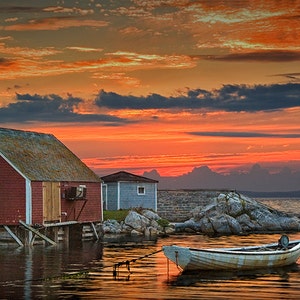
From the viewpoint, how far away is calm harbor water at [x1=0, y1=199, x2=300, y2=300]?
101 feet

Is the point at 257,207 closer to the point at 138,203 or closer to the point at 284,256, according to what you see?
the point at 138,203

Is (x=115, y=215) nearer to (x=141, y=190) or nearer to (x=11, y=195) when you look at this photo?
(x=141, y=190)

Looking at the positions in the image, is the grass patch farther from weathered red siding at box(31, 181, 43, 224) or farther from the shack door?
weathered red siding at box(31, 181, 43, 224)

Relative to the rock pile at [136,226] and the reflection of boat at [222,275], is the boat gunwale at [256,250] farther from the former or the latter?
the rock pile at [136,226]

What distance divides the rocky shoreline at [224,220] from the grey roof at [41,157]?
33.5ft

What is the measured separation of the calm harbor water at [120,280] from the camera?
30.9 meters

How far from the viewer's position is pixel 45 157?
58.0 meters

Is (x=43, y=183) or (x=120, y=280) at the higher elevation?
(x=43, y=183)

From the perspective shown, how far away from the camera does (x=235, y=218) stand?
77562 millimetres

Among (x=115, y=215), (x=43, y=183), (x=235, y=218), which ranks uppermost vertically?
(x=43, y=183)

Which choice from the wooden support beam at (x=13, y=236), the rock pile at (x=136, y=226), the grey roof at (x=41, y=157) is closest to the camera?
the wooden support beam at (x=13, y=236)

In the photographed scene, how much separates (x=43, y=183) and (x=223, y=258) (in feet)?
66.7

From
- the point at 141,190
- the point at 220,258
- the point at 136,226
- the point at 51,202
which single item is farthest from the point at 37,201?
the point at 141,190

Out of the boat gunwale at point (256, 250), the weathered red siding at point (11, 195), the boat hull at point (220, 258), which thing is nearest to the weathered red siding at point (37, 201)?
the weathered red siding at point (11, 195)
